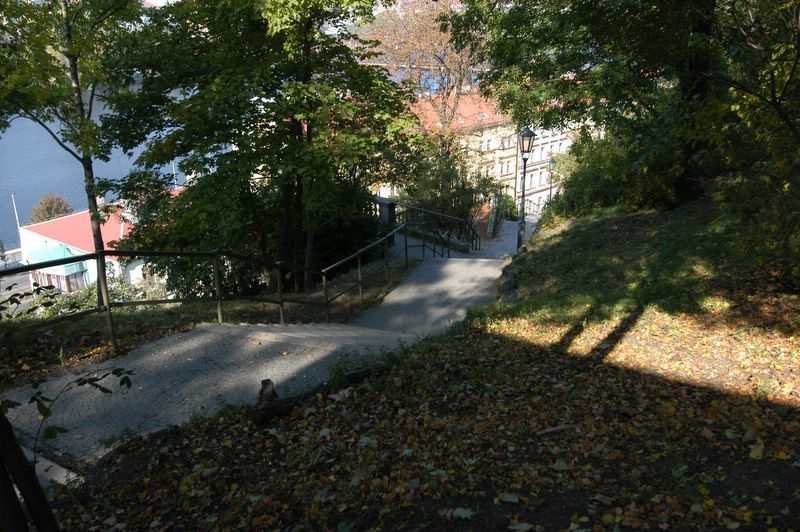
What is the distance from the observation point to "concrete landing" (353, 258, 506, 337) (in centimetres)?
994

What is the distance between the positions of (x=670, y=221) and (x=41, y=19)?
1191 cm

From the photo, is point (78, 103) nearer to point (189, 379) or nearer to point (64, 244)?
point (189, 379)

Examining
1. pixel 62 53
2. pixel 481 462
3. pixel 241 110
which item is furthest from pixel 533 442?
pixel 62 53

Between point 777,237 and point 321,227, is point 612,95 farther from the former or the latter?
point 321,227

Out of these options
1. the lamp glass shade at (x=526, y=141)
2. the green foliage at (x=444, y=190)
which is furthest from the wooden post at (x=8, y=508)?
the green foliage at (x=444, y=190)

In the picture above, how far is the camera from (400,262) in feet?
45.3

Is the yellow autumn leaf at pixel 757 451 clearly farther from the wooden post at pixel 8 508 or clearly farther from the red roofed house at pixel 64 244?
the red roofed house at pixel 64 244

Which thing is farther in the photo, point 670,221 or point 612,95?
point 670,221

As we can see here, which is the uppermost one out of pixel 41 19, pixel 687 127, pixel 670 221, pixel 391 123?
pixel 41 19

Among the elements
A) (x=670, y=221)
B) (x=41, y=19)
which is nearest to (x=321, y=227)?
(x=41, y=19)

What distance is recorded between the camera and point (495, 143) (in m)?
49.2

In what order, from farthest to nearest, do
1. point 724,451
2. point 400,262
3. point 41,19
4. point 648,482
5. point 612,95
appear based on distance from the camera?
point 400,262 → point 41,19 → point 612,95 → point 724,451 → point 648,482

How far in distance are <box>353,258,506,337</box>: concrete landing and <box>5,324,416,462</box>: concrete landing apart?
2880mm

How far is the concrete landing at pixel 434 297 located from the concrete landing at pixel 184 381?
9.45 ft
